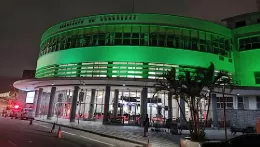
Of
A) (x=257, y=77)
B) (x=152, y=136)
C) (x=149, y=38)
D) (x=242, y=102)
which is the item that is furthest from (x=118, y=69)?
(x=257, y=77)

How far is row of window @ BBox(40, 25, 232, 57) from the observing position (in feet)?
101

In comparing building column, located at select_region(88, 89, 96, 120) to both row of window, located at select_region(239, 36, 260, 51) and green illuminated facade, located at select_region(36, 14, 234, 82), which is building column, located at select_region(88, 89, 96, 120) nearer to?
green illuminated facade, located at select_region(36, 14, 234, 82)

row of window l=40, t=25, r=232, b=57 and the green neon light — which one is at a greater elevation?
row of window l=40, t=25, r=232, b=57

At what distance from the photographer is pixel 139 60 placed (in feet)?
96.4

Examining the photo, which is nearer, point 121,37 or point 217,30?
point 121,37

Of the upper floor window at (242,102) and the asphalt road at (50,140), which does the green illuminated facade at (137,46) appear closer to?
the upper floor window at (242,102)

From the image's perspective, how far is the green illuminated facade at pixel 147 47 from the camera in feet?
97.2

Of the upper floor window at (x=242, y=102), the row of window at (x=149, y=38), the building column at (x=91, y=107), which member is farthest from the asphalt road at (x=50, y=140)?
the upper floor window at (x=242, y=102)

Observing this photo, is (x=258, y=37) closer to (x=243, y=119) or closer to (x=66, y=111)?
(x=243, y=119)

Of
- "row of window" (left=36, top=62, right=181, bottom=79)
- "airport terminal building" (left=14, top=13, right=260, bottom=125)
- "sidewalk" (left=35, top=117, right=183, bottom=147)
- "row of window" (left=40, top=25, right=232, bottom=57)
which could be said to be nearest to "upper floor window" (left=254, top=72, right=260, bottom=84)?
"airport terminal building" (left=14, top=13, right=260, bottom=125)

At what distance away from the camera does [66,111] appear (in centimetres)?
3541

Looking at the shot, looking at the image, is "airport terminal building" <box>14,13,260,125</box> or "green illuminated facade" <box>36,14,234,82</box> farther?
"green illuminated facade" <box>36,14,234,82</box>

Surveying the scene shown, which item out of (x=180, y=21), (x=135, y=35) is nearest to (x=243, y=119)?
(x=180, y=21)

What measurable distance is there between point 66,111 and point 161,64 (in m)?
17.9
